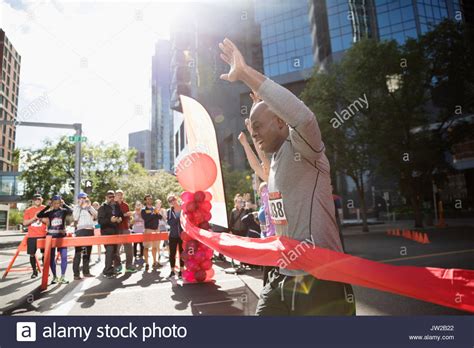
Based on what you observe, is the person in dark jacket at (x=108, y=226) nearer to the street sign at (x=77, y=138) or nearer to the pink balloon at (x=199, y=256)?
the pink balloon at (x=199, y=256)

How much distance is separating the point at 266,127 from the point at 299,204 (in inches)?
19.8

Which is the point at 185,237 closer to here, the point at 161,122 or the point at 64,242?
the point at 64,242

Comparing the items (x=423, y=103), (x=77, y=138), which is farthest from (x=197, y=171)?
(x=423, y=103)

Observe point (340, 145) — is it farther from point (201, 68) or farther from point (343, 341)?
point (201, 68)

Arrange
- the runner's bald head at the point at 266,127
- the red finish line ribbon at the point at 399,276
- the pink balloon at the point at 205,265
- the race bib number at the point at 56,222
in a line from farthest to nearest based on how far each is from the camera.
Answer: the race bib number at the point at 56,222
the pink balloon at the point at 205,265
the red finish line ribbon at the point at 399,276
the runner's bald head at the point at 266,127

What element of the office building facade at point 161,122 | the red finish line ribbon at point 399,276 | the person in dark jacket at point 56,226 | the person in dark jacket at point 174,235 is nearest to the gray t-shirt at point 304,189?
the red finish line ribbon at point 399,276

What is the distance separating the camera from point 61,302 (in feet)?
16.7

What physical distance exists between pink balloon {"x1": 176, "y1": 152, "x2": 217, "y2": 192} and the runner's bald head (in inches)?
166

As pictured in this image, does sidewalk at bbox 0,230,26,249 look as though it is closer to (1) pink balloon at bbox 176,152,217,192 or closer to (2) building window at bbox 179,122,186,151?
(1) pink balloon at bbox 176,152,217,192

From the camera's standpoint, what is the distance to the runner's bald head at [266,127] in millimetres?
1832

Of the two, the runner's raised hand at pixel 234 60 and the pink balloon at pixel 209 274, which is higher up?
the runner's raised hand at pixel 234 60

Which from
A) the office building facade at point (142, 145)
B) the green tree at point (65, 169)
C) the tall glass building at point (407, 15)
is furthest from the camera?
the office building facade at point (142, 145)

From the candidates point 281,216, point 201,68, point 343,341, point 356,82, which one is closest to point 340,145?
point 356,82

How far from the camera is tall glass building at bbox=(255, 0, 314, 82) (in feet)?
132
